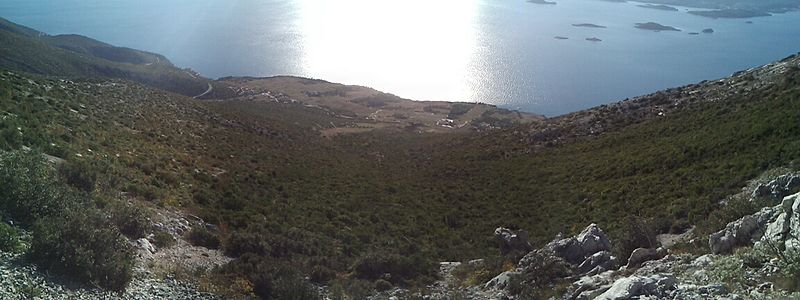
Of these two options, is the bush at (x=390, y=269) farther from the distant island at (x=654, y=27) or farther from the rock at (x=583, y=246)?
the distant island at (x=654, y=27)

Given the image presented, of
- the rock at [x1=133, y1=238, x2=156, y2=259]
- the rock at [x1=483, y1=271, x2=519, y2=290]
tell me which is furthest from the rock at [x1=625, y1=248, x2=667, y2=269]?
the rock at [x1=133, y1=238, x2=156, y2=259]

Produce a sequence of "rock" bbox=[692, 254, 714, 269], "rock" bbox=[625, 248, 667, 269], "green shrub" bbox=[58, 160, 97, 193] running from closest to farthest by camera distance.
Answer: "rock" bbox=[692, 254, 714, 269]
"rock" bbox=[625, 248, 667, 269]
"green shrub" bbox=[58, 160, 97, 193]

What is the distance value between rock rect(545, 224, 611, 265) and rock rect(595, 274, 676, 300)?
10.9 ft

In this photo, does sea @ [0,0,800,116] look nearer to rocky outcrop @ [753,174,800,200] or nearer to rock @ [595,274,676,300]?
rocky outcrop @ [753,174,800,200]

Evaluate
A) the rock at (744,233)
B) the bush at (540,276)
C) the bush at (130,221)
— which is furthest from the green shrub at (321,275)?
the rock at (744,233)

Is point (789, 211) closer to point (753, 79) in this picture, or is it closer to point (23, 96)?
point (23, 96)

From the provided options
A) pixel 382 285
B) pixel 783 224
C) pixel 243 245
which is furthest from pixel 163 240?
pixel 783 224

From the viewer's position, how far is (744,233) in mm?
8070

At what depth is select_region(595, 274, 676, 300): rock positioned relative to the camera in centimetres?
662

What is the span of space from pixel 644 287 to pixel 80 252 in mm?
7478

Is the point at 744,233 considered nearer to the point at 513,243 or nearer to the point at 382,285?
the point at 513,243

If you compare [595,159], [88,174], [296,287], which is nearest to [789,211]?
[296,287]

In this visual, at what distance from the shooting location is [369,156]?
102 ft

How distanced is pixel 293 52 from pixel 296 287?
107608 millimetres
